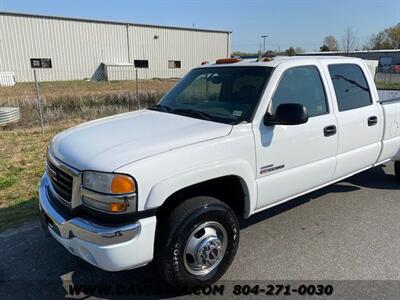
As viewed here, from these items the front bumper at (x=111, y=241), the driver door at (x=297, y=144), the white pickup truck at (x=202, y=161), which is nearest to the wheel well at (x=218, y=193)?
the white pickup truck at (x=202, y=161)

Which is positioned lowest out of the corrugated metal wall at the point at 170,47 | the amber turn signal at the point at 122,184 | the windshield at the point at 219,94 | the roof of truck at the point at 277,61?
the amber turn signal at the point at 122,184

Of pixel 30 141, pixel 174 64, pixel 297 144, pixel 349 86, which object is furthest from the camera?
pixel 174 64

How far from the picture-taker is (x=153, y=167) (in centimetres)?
244

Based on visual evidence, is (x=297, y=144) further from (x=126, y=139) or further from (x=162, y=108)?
(x=126, y=139)

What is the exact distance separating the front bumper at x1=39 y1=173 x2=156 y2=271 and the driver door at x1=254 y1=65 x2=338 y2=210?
1193 mm

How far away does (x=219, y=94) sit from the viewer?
3.66 metres

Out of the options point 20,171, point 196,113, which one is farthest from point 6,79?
point 196,113

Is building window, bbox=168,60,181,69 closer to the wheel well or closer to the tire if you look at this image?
the wheel well

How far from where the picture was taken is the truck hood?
251 cm

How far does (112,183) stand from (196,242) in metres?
0.87

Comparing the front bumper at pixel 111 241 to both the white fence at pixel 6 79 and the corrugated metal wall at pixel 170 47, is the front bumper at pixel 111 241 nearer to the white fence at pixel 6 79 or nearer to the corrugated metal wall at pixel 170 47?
the white fence at pixel 6 79

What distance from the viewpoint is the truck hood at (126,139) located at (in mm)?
2511

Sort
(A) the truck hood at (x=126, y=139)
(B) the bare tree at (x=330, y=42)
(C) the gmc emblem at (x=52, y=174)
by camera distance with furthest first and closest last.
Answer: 1. (B) the bare tree at (x=330, y=42)
2. (C) the gmc emblem at (x=52, y=174)
3. (A) the truck hood at (x=126, y=139)

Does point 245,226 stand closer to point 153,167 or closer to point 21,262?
point 153,167
